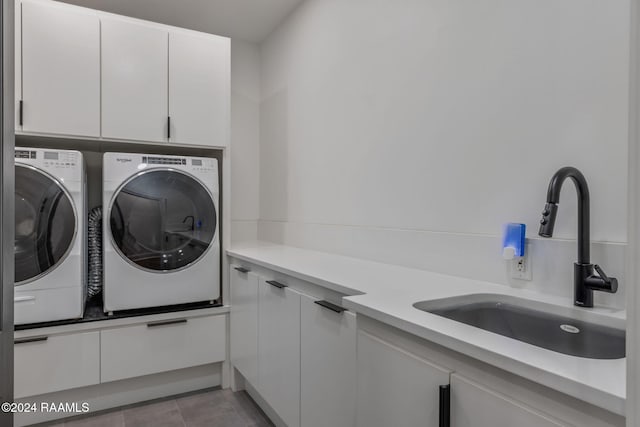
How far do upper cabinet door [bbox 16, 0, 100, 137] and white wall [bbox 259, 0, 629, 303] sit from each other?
1.32 metres

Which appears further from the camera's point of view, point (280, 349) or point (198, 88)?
point (198, 88)

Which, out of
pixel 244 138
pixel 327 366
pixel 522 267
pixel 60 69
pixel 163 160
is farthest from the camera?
pixel 244 138

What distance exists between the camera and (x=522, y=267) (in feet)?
4.21

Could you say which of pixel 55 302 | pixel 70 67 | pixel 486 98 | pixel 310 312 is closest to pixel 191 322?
pixel 55 302

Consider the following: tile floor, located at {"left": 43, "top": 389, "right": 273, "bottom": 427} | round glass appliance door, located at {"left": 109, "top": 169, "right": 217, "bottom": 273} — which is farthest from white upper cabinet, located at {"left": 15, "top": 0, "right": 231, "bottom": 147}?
tile floor, located at {"left": 43, "top": 389, "right": 273, "bottom": 427}

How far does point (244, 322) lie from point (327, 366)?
3.19ft

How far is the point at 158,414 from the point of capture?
219 cm

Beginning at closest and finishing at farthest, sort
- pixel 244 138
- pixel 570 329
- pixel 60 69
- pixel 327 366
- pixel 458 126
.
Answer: pixel 570 329 < pixel 327 366 < pixel 458 126 < pixel 60 69 < pixel 244 138

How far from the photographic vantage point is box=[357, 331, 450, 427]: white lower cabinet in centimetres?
86

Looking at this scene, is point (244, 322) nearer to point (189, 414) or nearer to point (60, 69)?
point (189, 414)

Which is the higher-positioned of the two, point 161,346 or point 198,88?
point 198,88

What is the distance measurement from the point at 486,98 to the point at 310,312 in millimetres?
1083

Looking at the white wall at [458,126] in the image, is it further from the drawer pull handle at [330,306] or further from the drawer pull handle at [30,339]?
the drawer pull handle at [30,339]

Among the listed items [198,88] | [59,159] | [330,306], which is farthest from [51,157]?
[330,306]
